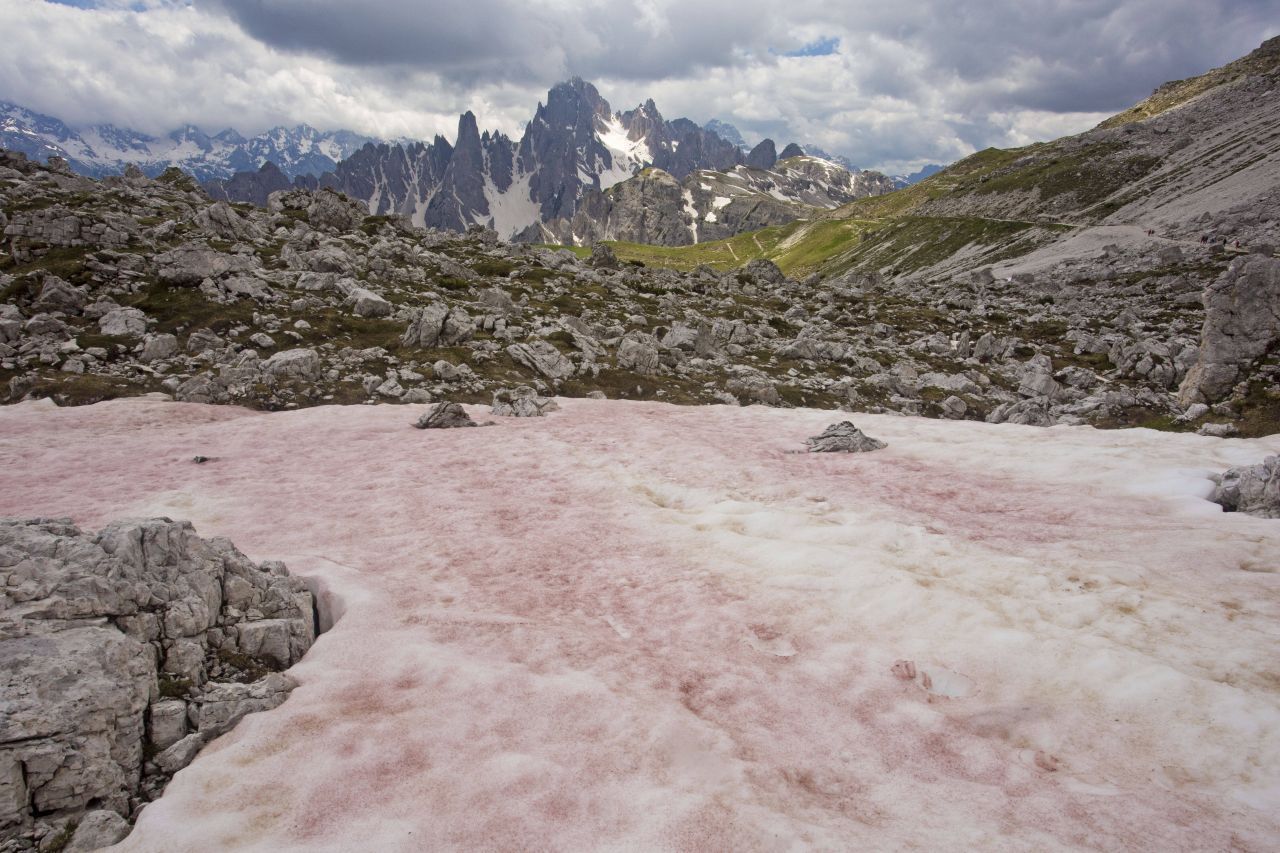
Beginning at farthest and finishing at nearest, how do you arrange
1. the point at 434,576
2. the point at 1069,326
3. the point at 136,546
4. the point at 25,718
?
1. the point at 1069,326
2. the point at 434,576
3. the point at 136,546
4. the point at 25,718

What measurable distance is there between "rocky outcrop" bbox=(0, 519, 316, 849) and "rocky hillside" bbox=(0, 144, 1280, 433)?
23394 mm

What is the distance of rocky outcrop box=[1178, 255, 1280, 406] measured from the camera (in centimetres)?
3644

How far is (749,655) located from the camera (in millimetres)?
11789

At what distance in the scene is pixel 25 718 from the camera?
7449mm

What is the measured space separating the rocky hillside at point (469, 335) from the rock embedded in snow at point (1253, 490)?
638 inches

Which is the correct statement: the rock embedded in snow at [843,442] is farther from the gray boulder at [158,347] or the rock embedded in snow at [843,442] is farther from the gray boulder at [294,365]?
the gray boulder at [158,347]

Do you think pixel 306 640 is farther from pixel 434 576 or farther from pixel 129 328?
pixel 129 328

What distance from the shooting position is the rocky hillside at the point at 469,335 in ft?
112

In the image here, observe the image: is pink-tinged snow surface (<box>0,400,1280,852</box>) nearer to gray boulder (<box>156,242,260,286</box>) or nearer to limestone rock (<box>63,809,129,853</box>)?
limestone rock (<box>63,809,129,853</box>)

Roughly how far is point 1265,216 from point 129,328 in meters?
173

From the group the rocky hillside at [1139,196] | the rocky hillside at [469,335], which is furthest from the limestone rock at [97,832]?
the rocky hillside at [1139,196]

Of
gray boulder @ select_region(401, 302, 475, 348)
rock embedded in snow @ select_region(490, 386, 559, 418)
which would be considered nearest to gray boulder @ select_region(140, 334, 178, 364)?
gray boulder @ select_region(401, 302, 475, 348)

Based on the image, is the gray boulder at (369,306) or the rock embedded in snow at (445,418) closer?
the rock embedded in snow at (445,418)

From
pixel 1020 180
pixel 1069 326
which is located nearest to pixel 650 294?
pixel 1069 326
